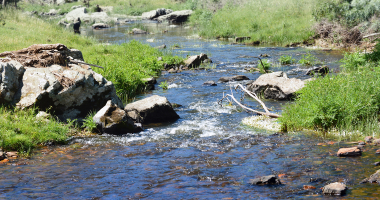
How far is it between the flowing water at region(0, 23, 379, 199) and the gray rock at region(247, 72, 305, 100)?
2681mm

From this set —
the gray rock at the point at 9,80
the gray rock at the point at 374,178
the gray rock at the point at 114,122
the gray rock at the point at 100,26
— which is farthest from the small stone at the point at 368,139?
the gray rock at the point at 100,26

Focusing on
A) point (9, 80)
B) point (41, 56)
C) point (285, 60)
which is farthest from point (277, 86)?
point (9, 80)

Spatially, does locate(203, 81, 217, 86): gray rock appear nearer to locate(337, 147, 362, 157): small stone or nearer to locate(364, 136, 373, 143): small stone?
locate(364, 136, 373, 143): small stone

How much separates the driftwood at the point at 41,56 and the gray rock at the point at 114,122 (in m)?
2.41

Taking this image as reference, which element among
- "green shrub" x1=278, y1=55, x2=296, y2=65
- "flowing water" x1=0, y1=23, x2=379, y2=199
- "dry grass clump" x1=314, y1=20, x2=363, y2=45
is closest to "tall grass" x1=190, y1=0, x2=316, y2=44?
"dry grass clump" x1=314, y1=20, x2=363, y2=45

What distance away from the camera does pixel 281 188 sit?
631 centimetres

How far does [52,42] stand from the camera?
21.0m

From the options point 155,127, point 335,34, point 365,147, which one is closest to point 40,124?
point 155,127

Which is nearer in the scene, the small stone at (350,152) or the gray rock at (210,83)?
the small stone at (350,152)

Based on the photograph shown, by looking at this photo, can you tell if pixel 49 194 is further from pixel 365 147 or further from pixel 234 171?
pixel 365 147

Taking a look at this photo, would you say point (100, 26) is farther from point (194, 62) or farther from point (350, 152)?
point (350, 152)

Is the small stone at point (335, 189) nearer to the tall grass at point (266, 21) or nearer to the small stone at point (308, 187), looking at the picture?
the small stone at point (308, 187)

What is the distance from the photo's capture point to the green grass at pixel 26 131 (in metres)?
8.90

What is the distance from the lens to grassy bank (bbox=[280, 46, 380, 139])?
9008mm
